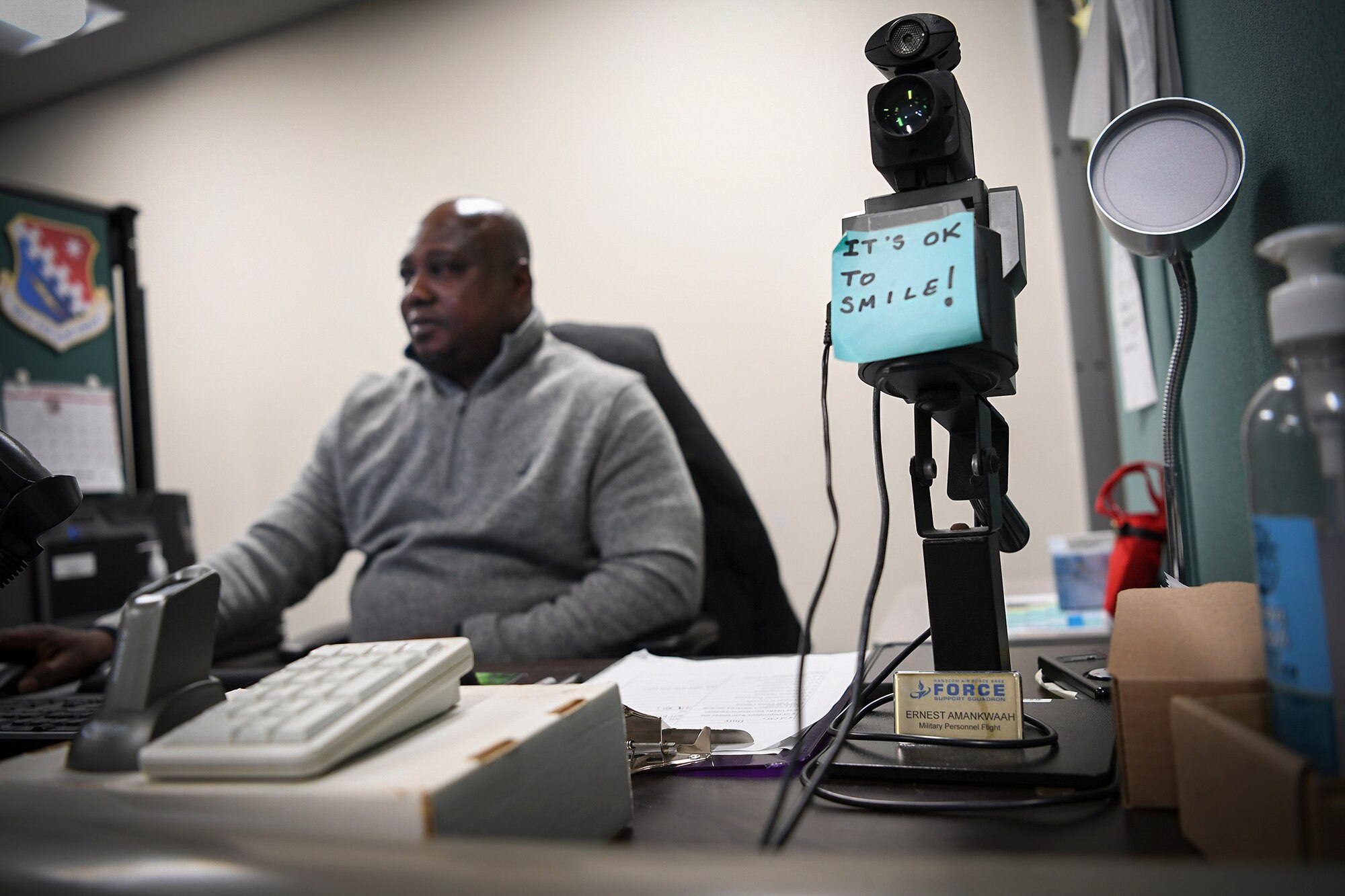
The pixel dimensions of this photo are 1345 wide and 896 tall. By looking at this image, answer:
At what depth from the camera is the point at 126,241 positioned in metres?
2.29

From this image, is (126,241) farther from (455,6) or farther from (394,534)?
(394,534)

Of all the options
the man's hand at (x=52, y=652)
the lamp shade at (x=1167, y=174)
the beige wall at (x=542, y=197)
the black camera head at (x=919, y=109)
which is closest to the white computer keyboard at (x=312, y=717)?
the black camera head at (x=919, y=109)

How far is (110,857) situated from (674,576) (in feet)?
3.69

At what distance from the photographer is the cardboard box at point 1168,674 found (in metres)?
0.39

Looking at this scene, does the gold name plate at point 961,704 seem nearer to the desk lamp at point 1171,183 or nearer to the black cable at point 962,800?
the black cable at point 962,800

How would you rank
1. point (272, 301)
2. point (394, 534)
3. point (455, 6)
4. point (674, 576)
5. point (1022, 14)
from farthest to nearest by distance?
1. point (272, 301)
2. point (455, 6)
3. point (1022, 14)
4. point (394, 534)
5. point (674, 576)

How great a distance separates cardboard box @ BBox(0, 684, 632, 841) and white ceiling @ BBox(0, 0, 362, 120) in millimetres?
2720

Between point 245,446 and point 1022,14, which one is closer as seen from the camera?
point 1022,14

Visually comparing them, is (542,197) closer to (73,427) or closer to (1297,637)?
(73,427)

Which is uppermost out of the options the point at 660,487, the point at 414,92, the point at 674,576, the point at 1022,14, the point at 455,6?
the point at 455,6

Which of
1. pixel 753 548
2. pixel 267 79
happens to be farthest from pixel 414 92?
pixel 753 548

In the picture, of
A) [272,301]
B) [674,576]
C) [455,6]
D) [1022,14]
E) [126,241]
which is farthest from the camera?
[272,301]

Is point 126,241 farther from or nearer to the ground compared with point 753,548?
farther from the ground

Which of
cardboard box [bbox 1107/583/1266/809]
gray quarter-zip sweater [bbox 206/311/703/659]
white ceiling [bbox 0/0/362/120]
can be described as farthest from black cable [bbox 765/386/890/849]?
white ceiling [bbox 0/0/362/120]
